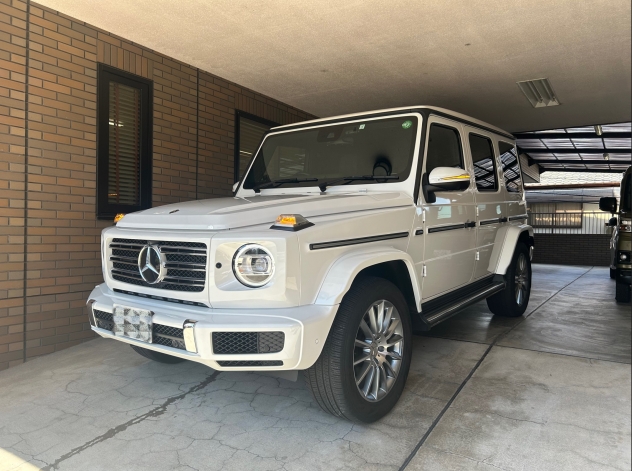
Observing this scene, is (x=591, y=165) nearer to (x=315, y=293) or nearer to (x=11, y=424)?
(x=315, y=293)

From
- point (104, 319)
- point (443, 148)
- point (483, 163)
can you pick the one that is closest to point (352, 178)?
point (443, 148)

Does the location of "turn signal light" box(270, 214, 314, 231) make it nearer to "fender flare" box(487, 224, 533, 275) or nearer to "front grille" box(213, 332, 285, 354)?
"front grille" box(213, 332, 285, 354)

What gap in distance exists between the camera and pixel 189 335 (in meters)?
2.39

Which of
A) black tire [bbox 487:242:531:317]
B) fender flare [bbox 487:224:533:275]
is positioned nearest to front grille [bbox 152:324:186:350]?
fender flare [bbox 487:224:533:275]

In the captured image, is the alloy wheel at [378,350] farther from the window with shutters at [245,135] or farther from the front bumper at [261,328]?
the window with shutters at [245,135]

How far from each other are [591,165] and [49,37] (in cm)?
1280

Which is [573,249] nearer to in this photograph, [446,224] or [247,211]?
[446,224]

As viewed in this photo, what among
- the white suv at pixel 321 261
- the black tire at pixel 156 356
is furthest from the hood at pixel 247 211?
the black tire at pixel 156 356

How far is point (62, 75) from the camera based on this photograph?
4410mm

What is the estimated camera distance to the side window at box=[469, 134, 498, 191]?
4398 mm

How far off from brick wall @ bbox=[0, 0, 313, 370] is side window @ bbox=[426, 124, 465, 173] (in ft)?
10.5

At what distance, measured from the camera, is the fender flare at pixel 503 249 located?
477 centimetres

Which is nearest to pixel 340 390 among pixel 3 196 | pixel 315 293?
pixel 315 293

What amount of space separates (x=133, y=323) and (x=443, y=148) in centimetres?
269
